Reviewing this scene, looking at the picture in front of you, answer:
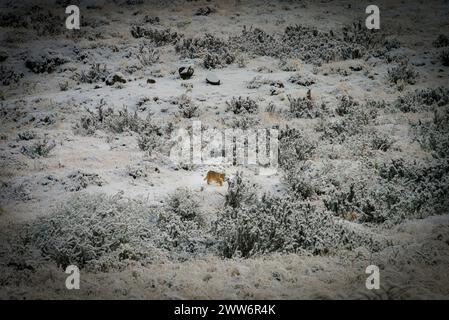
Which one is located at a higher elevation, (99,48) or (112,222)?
(99,48)

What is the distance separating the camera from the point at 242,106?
9.83 metres

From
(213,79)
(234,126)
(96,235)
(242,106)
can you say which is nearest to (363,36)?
(213,79)

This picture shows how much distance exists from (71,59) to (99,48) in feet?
3.44

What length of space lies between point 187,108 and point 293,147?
117 inches

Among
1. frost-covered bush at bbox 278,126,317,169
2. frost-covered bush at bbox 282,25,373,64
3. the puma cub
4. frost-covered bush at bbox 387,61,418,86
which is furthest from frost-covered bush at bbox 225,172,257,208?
frost-covered bush at bbox 282,25,373,64

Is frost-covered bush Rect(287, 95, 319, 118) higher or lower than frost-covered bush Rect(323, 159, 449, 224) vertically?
higher

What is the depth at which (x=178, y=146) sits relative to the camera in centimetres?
821

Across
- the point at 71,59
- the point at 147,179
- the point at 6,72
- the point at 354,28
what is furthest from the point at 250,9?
the point at 147,179

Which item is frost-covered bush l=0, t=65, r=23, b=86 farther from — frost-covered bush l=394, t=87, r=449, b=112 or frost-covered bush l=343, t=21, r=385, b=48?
frost-covered bush l=343, t=21, r=385, b=48

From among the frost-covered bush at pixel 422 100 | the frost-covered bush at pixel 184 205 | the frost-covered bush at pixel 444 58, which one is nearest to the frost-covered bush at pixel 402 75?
the frost-covered bush at pixel 422 100

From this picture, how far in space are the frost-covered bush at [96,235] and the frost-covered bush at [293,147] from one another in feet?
10.1

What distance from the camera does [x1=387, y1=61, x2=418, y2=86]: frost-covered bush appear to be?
1082cm

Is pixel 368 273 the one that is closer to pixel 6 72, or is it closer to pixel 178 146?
pixel 178 146

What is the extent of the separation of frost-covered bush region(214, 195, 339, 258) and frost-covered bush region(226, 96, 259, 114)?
4408 mm
